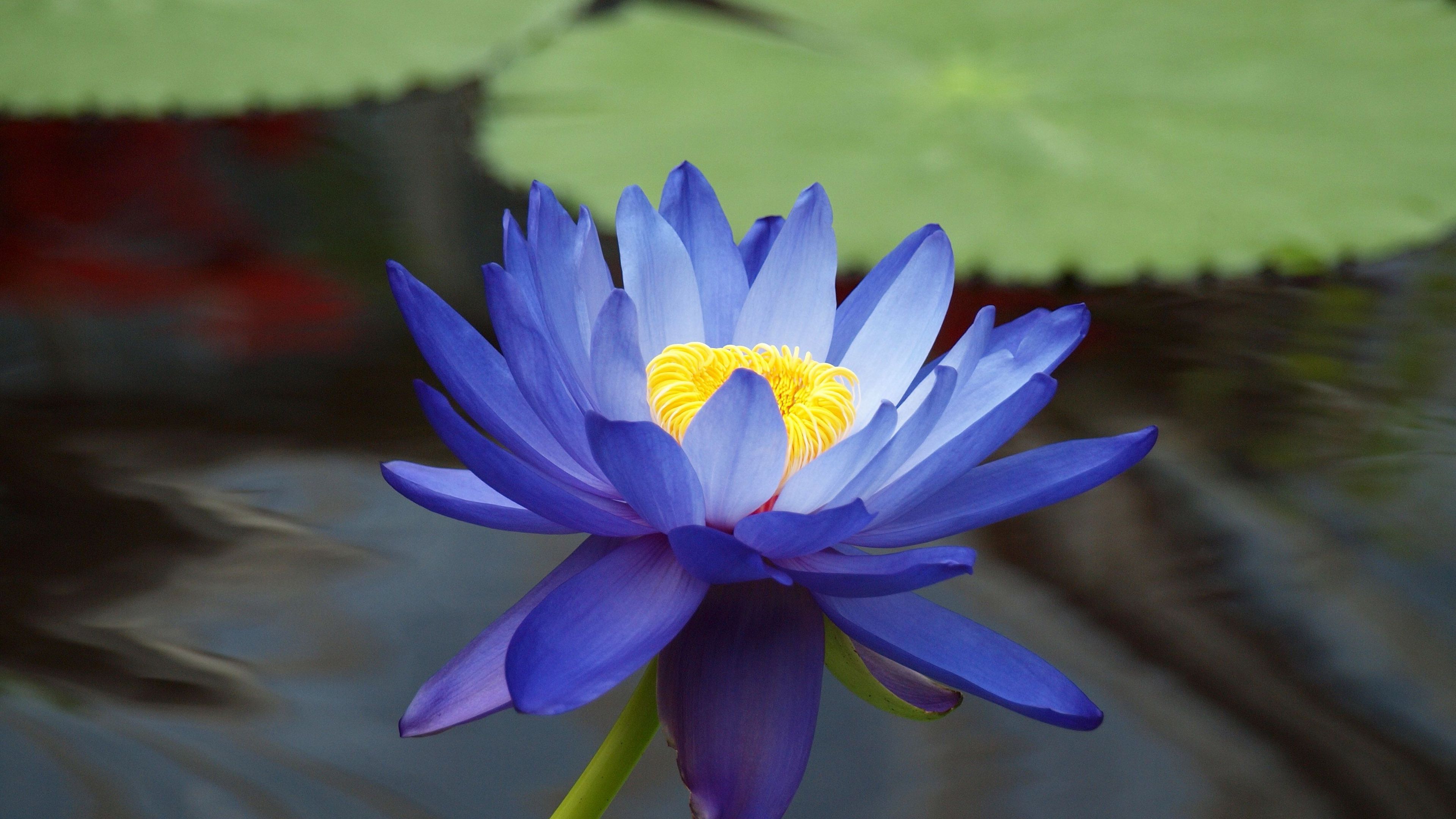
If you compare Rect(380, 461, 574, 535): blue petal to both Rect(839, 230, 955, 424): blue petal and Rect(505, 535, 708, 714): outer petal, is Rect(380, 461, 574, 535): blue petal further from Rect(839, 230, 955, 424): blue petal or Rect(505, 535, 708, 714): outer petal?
Rect(839, 230, 955, 424): blue petal

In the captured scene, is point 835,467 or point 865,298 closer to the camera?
point 835,467

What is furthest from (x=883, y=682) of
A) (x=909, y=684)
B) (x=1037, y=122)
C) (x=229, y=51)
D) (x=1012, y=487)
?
(x=229, y=51)

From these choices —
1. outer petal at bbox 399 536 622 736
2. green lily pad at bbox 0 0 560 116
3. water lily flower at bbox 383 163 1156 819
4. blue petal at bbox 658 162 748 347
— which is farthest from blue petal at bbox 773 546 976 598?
green lily pad at bbox 0 0 560 116

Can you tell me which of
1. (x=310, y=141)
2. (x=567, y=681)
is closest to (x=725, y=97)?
(x=310, y=141)

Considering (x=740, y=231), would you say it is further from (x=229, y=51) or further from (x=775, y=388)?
(x=229, y=51)

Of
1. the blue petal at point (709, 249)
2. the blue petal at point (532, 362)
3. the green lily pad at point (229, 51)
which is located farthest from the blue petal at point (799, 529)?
the green lily pad at point (229, 51)
